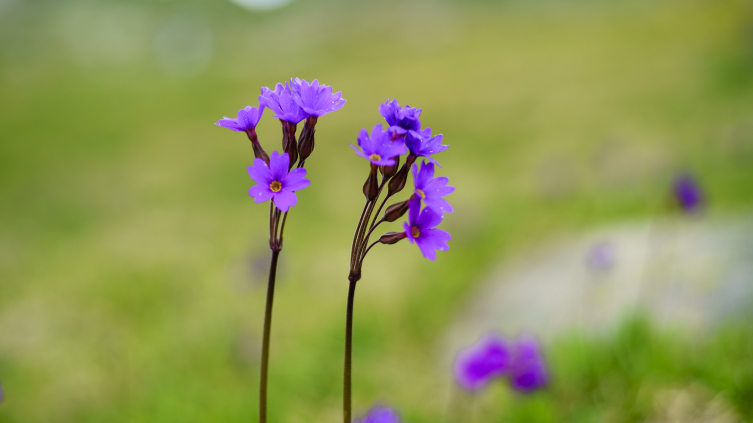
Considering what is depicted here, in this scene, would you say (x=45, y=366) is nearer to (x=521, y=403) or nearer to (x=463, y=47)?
(x=521, y=403)

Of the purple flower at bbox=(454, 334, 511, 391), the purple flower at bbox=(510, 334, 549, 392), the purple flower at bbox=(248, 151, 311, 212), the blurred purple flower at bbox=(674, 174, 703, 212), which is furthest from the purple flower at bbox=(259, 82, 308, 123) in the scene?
the blurred purple flower at bbox=(674, 174, 703, 212)

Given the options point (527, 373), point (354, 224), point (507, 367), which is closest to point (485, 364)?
point (507, 367)

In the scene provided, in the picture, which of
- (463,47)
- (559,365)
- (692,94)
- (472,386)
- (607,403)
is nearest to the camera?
(472,386)

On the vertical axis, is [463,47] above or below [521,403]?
above

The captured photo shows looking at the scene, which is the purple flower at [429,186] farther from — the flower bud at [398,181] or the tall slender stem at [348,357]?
the tall slender stem at [348,357]

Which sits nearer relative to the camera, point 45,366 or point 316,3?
point 45,366

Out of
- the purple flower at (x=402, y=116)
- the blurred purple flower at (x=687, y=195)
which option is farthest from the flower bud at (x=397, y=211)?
the blurred purple flower at (x=687, y=195)

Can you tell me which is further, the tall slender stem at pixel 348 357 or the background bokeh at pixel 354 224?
the background bokeh at pixel 354 224

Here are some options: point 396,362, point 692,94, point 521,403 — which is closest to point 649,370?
point 521,403

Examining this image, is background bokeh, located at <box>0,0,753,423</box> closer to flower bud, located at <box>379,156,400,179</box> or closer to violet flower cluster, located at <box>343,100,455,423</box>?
violet flower cluster, located at <box>343,100,455,423</box>
